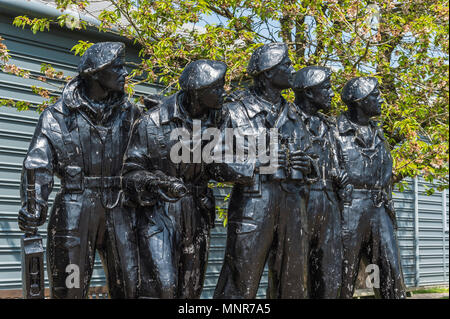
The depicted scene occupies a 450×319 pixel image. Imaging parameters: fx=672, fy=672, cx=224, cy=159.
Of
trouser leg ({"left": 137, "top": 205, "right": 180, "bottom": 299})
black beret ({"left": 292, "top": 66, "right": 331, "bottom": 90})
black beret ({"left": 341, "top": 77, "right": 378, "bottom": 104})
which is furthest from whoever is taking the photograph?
black beret ({"left": 341, "top": 77, "right": 378, "bottom": 104})

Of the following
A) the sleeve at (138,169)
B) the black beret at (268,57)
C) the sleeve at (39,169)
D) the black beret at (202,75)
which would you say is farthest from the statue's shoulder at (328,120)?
the sleeve at (39,169)

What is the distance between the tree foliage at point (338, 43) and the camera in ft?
27.9

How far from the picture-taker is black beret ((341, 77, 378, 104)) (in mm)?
6578

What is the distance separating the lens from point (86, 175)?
5.29 meters

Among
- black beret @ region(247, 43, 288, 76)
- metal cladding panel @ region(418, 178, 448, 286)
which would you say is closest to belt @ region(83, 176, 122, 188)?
black beret @ region(247, 43, 288, 76)

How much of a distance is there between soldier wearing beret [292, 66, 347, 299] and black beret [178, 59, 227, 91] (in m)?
1.00

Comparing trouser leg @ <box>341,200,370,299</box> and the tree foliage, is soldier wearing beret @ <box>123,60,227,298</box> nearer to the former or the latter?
trouser leg @ <box>341,200,370,299</box>

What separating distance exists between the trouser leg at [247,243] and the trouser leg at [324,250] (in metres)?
0.63

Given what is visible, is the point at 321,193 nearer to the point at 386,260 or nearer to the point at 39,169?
the point at 386,260

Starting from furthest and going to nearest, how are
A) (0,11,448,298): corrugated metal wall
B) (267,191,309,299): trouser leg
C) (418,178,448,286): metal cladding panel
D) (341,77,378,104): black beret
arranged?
(418,178,448,286): metal cladding panel, (0,11,448,298): corrugated metal wall, (341,77,378,104): black beret, (267,191,309,299): trouser leg

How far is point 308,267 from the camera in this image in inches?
237

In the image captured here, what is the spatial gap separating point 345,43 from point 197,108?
4.21m

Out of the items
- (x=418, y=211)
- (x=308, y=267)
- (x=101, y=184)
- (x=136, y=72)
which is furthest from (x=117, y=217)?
(x=418, y=211)

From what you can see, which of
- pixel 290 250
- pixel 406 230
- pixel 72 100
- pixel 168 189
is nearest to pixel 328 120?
pixel 290 250
